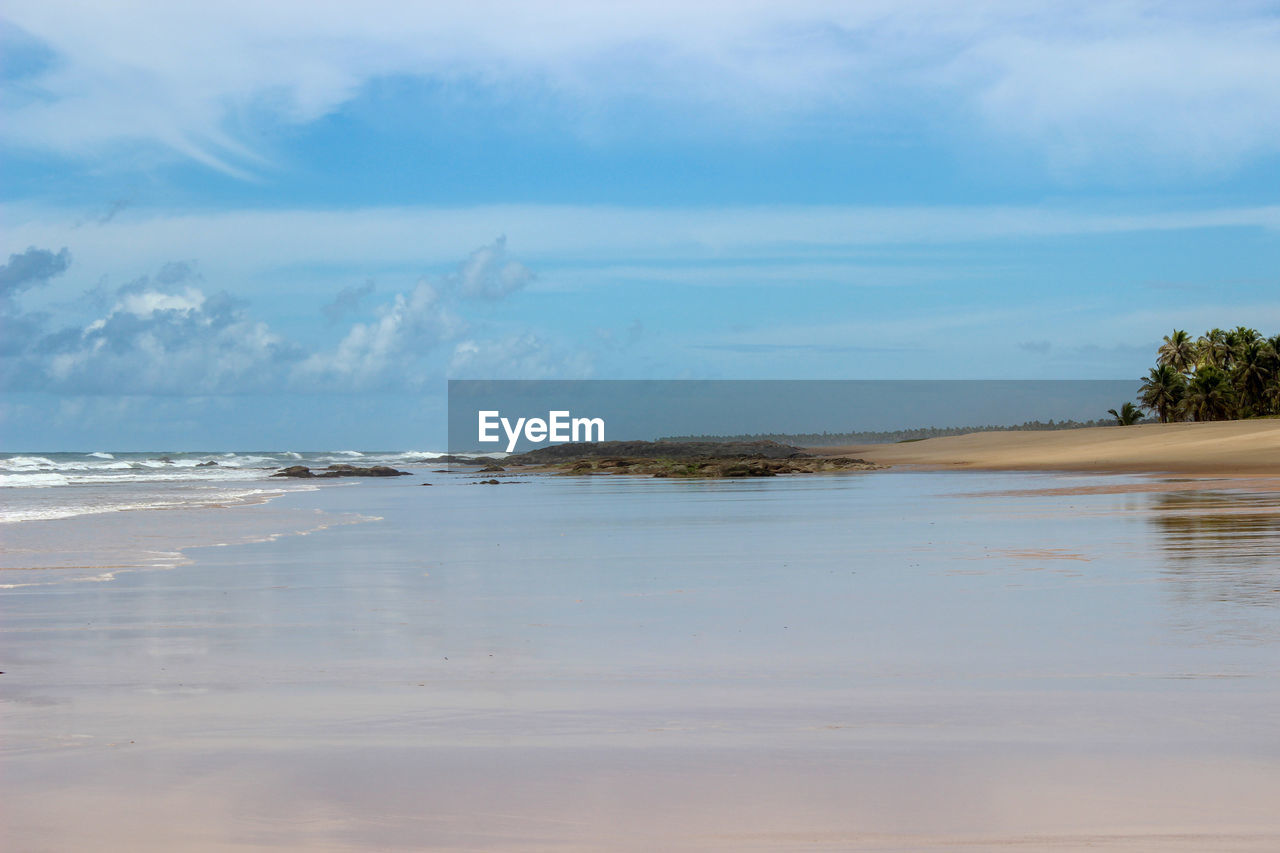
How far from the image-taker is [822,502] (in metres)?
25.3

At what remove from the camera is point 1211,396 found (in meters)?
90.6

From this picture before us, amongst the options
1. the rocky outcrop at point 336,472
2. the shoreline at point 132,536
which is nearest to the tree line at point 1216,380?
the rocky outcrop at point 336,472

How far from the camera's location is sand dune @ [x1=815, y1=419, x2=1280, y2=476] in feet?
139

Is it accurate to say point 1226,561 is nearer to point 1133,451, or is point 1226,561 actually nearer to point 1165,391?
point 1133,451

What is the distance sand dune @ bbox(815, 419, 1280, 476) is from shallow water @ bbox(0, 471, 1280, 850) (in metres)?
31.2

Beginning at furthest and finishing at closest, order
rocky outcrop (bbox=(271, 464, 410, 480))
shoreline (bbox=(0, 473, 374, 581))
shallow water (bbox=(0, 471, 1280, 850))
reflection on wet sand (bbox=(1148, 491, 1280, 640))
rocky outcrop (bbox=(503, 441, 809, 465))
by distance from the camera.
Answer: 1. rocky outcrop (bbox=(503, 441, 809, 465))
2. rocky outcrop (bbox=(271, 464, 410, 480))
3. shoreline (bbox=(0, 473, 374, 581))
4. reflection on wet sand (bbox=(1148, 491, 1280, 640))
5. shallow water (bbox=(0, 471, 1280, 850))

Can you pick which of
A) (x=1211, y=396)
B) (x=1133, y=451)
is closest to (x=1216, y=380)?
(x=1211, y=396)

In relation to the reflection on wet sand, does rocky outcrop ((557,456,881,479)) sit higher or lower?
lower

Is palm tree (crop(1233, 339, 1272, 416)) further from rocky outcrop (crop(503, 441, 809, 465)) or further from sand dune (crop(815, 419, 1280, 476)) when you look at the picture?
rocky outcrop (crop(503, 441, 809, 465))

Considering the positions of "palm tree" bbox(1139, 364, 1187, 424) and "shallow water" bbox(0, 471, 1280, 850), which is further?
"palm tree" bbox(1139, 364, 1187, 424)

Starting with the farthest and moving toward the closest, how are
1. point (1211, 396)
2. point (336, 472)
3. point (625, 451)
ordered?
point (1211, 396) < point (625, 451) < point (336, 472)

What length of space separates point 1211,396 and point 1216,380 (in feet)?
5.07

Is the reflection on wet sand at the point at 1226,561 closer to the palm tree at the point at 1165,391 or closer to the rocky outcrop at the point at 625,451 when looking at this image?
the rocky outcrop at the point at 625,451

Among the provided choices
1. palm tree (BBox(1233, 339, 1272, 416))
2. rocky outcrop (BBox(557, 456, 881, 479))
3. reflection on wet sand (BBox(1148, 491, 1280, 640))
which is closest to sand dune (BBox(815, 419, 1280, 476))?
rocky outcrop (BBox(557, 456, 881, 479))
